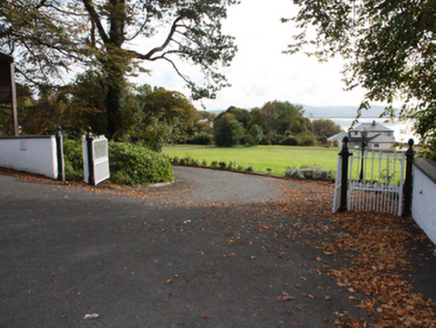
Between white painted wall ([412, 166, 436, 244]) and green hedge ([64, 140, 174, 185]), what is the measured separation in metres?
8.68

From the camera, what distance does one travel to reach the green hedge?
10945 millimetres

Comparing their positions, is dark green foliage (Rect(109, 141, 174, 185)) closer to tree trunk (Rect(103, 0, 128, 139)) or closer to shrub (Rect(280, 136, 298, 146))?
tree trunk (Rect(103, 0, 128, 139))

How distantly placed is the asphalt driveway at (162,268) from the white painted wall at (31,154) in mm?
3294

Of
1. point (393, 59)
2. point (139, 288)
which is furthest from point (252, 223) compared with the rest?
point (393, 59)

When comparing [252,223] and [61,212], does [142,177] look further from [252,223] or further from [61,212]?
[252,223]

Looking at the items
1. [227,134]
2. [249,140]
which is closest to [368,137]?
[227,134]

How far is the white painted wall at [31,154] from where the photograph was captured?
9.57 meters

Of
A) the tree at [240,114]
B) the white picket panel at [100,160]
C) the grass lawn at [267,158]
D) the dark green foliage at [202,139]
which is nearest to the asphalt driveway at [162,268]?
the white picket panel at [100,160]

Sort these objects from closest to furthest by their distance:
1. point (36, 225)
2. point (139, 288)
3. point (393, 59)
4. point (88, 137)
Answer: point (139, 288) → point (36, 225) → point (393, 59) → point (88, 137)

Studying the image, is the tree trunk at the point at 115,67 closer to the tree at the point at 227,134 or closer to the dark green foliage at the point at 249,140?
the tree at the point at 227,134

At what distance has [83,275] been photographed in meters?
3.45

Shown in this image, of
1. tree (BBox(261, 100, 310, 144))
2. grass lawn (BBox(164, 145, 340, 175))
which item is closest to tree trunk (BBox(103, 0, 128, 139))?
grass lawn (BBox(164, 145, 340, 175))

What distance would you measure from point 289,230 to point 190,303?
115 inches

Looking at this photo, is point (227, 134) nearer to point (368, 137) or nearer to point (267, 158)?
point (267, 158)
